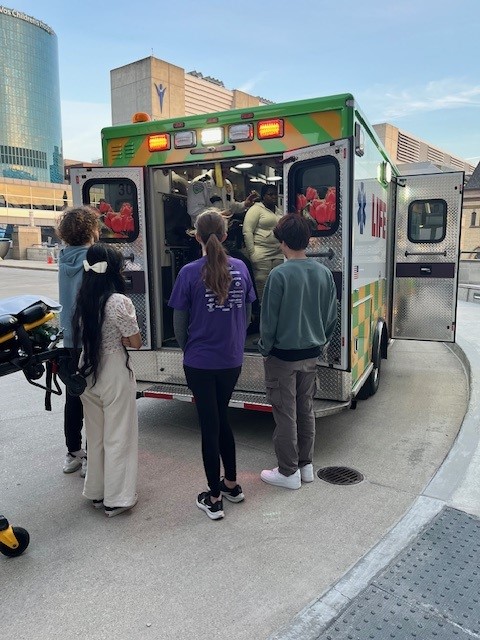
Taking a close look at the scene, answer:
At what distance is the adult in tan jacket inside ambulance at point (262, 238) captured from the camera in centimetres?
517

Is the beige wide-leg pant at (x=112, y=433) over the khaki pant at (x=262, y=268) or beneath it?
beneath

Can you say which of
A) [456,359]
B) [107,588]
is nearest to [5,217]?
[456,359]

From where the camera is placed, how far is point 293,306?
11.3ft

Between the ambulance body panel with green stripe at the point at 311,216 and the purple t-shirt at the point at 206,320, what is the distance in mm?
1126

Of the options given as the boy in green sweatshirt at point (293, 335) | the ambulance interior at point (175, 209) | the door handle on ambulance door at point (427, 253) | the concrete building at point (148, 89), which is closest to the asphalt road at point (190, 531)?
the boy in green sweatshirt at point (293, 335)

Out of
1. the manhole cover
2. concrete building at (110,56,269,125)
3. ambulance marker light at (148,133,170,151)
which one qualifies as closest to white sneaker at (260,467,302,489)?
the manhole cover

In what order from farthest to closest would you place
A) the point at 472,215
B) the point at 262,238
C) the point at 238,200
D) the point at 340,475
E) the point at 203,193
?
the point at 472,215 < the point at 238,200 < the point at 203,193 < the point at 262,238 < the point at 340,475

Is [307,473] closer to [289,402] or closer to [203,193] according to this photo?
[289,402]

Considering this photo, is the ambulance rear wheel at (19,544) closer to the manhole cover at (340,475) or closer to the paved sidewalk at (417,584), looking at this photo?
the paved sidewalk at (417,584)

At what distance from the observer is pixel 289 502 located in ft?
11.2

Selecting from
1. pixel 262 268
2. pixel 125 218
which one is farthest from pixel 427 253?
pixel 125 218

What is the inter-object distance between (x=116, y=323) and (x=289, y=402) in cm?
128

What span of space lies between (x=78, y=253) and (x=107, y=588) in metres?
2.12

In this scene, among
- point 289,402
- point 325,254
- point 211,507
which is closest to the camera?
point 211,507
